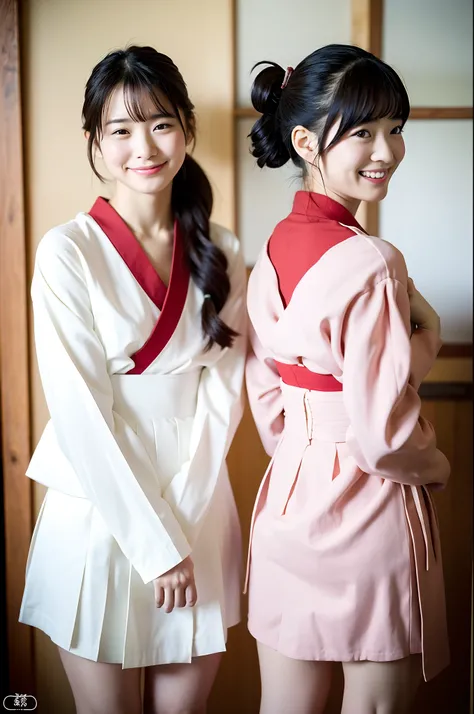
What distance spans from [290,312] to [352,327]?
0.13m

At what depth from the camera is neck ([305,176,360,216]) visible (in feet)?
4.44

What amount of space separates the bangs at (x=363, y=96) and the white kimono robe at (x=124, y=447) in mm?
462

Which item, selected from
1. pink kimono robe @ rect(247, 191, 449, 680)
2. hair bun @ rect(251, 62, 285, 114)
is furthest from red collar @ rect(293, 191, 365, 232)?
hair bun @ rect(251, 62, 285, 114)

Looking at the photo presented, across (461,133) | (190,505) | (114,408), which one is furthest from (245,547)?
(461,133)

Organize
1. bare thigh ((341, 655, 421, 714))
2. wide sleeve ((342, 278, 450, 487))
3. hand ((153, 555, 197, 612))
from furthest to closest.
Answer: hand ((153, 555, 197, 612)) < bare thigh ((341, 655, 421, 714)) < wide sleeve ((342, 278, 450, 487))

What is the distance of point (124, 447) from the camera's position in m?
1.43

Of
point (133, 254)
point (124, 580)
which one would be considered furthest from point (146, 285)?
point (124, 580)

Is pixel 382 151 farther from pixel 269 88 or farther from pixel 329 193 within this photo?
pixel 269 88

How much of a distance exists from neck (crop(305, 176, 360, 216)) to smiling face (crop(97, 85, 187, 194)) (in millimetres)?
277

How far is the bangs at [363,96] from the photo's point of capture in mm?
1248

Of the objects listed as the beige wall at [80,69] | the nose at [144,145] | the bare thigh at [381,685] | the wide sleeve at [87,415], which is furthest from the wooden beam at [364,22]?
the bare thigh at [381,685]

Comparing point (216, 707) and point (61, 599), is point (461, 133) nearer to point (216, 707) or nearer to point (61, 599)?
point (61, 599)

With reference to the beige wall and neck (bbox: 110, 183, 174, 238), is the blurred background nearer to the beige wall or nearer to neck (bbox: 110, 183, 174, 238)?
the beige wall

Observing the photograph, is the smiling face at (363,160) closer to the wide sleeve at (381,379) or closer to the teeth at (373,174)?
the teeth at (373,174)
